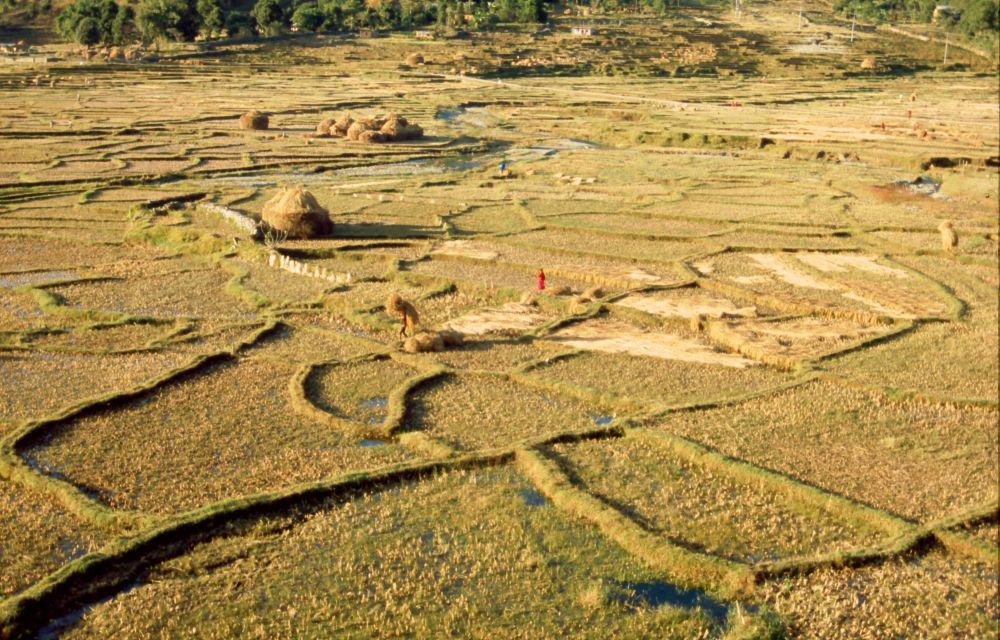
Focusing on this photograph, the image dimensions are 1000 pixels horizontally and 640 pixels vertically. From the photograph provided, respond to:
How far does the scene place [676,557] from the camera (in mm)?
8258

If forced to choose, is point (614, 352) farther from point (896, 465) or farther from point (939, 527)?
point (939, 527)

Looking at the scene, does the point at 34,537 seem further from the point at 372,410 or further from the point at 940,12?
the point at 940,12

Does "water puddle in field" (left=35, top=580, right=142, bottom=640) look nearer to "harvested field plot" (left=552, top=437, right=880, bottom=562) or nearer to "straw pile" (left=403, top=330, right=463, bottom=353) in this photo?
"harvested field plot" (left=552, top=437, right=880, bottom=562)

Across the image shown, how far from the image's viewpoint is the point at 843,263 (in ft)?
63.6

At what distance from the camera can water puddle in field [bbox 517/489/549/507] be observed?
937 cm

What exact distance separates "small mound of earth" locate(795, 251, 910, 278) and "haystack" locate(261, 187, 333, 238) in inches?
397

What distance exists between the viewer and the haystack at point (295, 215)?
2088 centimetres

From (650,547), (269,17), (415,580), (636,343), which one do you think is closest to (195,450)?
(415,580)

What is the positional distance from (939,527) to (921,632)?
1.65 meters

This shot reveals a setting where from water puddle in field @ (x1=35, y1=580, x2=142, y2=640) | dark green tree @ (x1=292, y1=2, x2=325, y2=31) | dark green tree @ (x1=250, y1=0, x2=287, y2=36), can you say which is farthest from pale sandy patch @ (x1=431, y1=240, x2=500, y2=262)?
dark green tree @ (x1=292, y1=2, x2=325, y2=31)

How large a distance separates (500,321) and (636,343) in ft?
7.53

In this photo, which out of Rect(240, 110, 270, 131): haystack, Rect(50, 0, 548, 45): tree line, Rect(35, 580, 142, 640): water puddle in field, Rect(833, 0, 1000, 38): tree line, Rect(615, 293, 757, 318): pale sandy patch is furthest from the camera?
Rect(833, 0, 1000, 38): tree line

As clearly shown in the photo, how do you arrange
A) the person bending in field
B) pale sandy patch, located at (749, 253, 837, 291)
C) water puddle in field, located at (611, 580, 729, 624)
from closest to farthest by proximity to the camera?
water puddle in field, located at (611, 580, 729, 624) → the person bending in field → pale sandy patch, located at (749, 253, 837, 291)

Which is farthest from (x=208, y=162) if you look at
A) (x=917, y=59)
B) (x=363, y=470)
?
(x=917, y=59)
